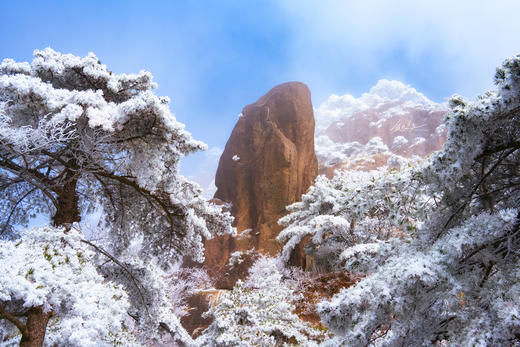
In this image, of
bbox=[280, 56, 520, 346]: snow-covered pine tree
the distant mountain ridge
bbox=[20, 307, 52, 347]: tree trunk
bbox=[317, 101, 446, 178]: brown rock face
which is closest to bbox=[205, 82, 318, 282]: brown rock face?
the distant mountain ridge

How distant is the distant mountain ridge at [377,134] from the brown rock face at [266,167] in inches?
324

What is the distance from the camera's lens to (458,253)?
7.27 feet

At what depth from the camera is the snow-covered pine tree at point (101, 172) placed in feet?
11.6

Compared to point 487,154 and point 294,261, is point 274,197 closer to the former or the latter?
point 294,261

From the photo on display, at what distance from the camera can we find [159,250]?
6.02m

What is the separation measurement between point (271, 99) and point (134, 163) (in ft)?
85.3

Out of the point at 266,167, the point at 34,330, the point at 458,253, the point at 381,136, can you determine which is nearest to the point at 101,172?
the point at 34,330

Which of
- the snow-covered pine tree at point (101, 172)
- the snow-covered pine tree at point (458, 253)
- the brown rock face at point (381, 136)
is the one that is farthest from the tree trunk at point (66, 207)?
the brown rock face at point (381, 136)

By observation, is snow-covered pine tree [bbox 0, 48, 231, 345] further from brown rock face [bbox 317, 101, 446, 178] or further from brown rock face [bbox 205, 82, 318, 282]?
brown rock face [bbox 317, 101, 446, 178]

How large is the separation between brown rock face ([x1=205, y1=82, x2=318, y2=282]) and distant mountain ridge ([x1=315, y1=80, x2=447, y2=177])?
27.0 ft

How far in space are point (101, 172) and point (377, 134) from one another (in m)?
50.5

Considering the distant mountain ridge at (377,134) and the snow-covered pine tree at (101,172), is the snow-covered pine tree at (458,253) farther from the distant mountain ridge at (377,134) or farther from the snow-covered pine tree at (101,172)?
the distant mountain ridge at (377,134)

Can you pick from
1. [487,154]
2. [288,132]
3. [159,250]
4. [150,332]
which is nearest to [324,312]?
[487,154]

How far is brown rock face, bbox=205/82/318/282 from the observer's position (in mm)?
23203
